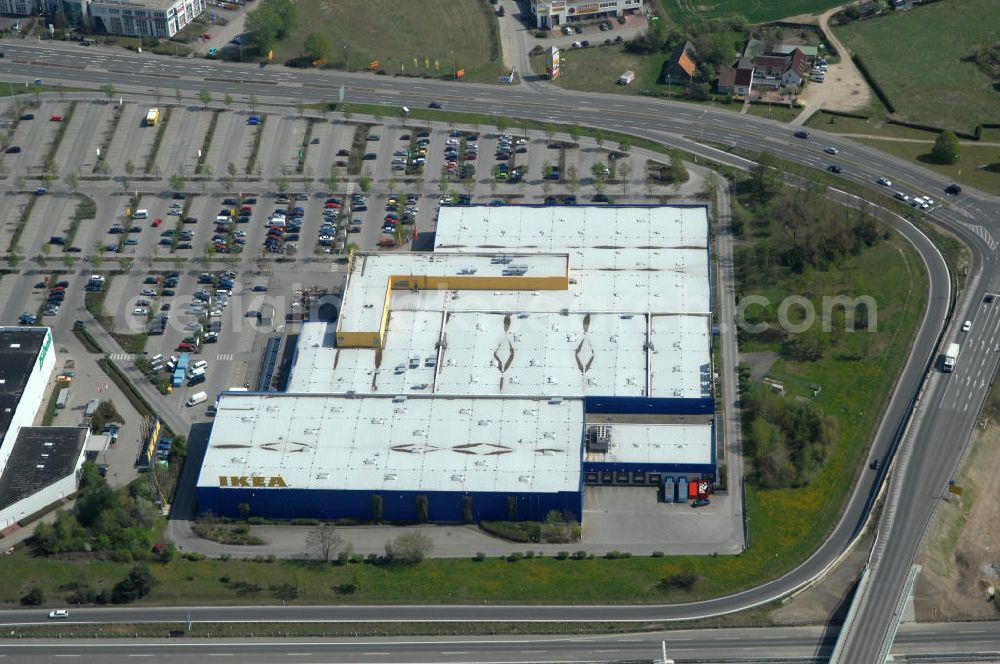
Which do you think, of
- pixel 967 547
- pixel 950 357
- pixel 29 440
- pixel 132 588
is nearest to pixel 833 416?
pixel 950 357

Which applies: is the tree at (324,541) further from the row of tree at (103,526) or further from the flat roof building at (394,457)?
the row of tree at (103,526)

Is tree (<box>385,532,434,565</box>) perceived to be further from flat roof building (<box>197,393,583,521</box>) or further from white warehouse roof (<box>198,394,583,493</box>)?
Answer: white warehouse roof (<box>198,394,583,493</box>)

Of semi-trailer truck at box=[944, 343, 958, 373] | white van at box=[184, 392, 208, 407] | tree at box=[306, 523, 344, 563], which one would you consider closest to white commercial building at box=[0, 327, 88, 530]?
white van at box=[184, 392, 208, 407]

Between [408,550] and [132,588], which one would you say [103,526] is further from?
[408,550]

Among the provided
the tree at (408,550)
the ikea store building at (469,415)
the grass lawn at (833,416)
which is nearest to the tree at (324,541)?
the ikea store building at (469,415)

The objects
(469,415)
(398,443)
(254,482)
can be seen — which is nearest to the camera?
(254,482)
